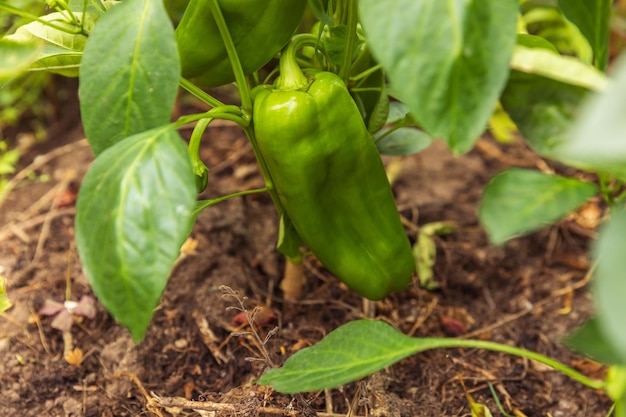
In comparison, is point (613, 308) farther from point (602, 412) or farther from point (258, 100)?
point (602, 412)

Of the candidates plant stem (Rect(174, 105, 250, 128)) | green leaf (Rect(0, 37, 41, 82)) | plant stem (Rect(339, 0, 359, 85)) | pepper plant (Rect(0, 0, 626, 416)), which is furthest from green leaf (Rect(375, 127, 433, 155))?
green leaf (Rect(0, 37, 41, 82))

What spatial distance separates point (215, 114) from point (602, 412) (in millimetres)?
723

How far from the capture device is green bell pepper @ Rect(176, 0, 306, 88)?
808mm

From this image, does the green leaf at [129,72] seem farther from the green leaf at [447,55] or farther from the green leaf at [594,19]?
the green leaf at [594,19]

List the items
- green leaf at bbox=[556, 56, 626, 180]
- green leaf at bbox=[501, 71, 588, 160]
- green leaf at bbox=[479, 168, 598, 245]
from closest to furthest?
green leaf at bbox=[556, 56, 626, 180], green leaf at bbox=[479, 168, 598, 245], green leaf at bbox=[501, 71, 588, 160]

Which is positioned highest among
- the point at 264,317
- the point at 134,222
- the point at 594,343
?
the point at 134,222

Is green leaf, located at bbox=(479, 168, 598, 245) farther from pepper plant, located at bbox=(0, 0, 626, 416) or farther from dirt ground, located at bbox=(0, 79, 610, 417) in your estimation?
dirt ground, located at bbox=(0, 79, 610, 417)

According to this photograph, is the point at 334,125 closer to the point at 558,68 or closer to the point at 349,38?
the point at 349,38

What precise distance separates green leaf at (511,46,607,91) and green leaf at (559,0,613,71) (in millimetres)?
121

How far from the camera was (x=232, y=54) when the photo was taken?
801 mm

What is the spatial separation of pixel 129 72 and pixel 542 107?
1.42 ft

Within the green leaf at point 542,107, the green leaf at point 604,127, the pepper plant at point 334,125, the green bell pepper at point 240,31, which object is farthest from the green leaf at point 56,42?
the green leaf at point 604,127

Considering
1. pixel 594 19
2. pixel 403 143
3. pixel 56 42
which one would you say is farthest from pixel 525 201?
pixel 56 42

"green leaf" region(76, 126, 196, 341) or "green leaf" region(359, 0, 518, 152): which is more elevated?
"green leaf" region(359, 0, 518, 152)
